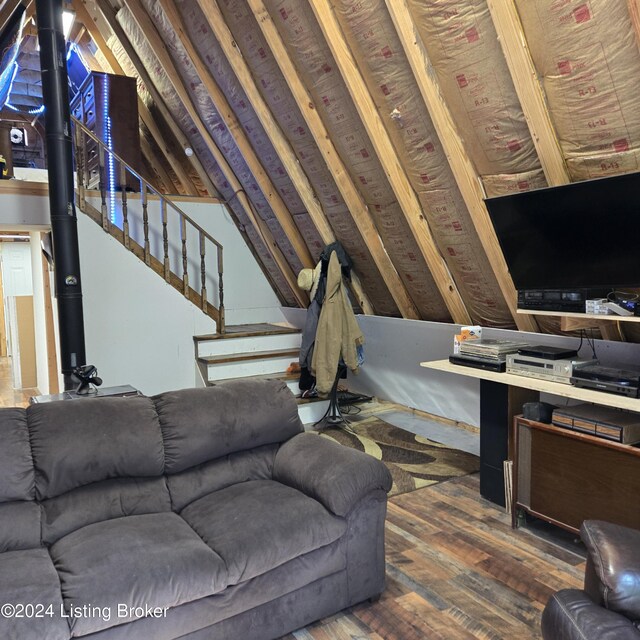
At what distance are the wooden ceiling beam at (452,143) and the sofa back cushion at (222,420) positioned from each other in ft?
5.21

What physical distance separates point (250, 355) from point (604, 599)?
13.0 ft

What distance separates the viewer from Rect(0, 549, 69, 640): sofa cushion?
148cm

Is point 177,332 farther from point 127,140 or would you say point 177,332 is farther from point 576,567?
point 576,567

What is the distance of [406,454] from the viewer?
12.8 feet

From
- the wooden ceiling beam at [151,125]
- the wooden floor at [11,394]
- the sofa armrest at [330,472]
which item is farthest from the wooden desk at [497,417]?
the wooden floor at [11,394]

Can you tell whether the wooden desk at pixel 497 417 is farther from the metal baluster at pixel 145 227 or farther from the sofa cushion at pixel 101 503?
the metal baluster at pixel 145 227

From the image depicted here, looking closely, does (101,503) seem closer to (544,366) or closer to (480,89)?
(544,366)

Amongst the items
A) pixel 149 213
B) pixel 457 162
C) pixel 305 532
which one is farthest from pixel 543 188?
pixel 149 213

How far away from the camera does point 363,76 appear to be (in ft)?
10.7

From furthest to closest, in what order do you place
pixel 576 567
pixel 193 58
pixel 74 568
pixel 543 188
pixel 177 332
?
1. pixel 177 332
2. pixel 193 58
3. pixel 543 188
4. pixel 576 567
5. pixel 74 568

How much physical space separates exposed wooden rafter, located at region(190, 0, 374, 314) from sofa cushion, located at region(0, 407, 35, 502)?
2.93m

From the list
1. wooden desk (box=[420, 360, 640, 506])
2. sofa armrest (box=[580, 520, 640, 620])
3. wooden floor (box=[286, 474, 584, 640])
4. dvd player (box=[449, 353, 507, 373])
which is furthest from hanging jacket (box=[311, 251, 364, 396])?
sofa armrest (box=[580, 520, 640, 620])

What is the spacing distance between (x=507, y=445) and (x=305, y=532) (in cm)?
150

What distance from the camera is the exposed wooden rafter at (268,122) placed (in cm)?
384
